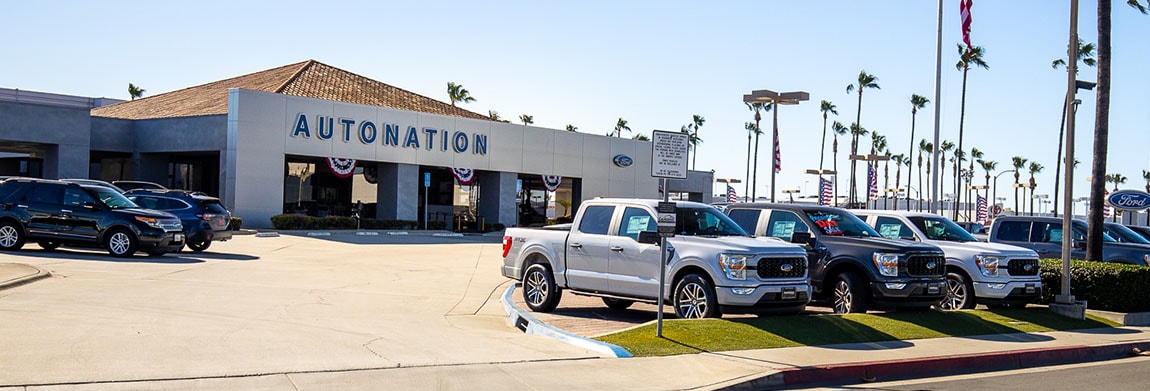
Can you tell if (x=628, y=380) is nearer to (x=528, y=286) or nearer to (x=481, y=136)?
(x=528, y=286)

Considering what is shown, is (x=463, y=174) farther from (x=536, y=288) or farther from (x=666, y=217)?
(x=666, y=217)

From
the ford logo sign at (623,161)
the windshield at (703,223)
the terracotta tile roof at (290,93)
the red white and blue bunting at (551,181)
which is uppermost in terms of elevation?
the terracotta tile roof at (290,93)

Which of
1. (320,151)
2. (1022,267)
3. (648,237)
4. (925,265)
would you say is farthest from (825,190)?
(648,237)

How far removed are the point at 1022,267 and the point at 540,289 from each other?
832 centimetres

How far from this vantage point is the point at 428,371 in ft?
32.0

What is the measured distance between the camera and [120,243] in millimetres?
21844

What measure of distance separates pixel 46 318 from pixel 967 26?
2407 cm

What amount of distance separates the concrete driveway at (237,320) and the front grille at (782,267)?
2.95 metres

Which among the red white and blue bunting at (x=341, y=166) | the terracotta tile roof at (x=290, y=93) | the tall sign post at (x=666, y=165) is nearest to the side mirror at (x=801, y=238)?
the tall sign post at (x=666, y=165)

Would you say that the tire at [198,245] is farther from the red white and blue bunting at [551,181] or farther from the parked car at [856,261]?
the red white and blue bunting at [551,181]

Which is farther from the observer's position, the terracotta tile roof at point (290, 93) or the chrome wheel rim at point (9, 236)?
the terracotta tile roof at point (290, 93)

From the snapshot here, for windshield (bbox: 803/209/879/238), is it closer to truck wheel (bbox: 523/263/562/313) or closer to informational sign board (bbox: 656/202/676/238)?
truck wheel (bbox: 523/263/562/313)

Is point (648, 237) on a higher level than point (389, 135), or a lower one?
lower

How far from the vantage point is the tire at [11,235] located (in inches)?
865
